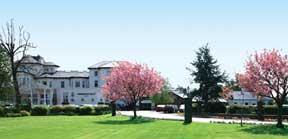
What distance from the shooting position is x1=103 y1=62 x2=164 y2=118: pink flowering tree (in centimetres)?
5653

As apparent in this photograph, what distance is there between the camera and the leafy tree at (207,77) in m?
75.5

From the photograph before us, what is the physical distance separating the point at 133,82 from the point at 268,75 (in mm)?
20254

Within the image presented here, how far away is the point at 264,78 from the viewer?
3869cm

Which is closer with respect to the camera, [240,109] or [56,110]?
[240,109]

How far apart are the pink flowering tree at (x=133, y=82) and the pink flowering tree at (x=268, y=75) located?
1850 cm

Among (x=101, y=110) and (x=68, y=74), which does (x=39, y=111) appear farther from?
(x=68, y=74)

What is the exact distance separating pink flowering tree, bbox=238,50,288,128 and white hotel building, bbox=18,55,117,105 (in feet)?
256

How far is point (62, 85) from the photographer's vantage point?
120188 millimetres

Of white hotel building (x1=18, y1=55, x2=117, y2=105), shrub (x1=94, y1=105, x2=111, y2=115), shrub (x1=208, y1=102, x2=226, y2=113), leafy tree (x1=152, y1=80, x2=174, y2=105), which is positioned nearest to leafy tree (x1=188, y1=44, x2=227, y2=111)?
shrub (x1=208, y1=102, x2=226, y2=113)

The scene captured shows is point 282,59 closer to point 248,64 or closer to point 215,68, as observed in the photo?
point 248,64

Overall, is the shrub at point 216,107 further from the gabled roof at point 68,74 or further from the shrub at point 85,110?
the gabled roof at point 68,74

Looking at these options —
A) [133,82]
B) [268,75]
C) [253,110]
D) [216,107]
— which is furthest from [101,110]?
[268,75]

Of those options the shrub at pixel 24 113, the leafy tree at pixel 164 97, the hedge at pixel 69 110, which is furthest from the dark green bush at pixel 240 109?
the leafy tree at pixel 164 97

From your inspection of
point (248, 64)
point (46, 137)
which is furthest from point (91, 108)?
point (46, 137)
